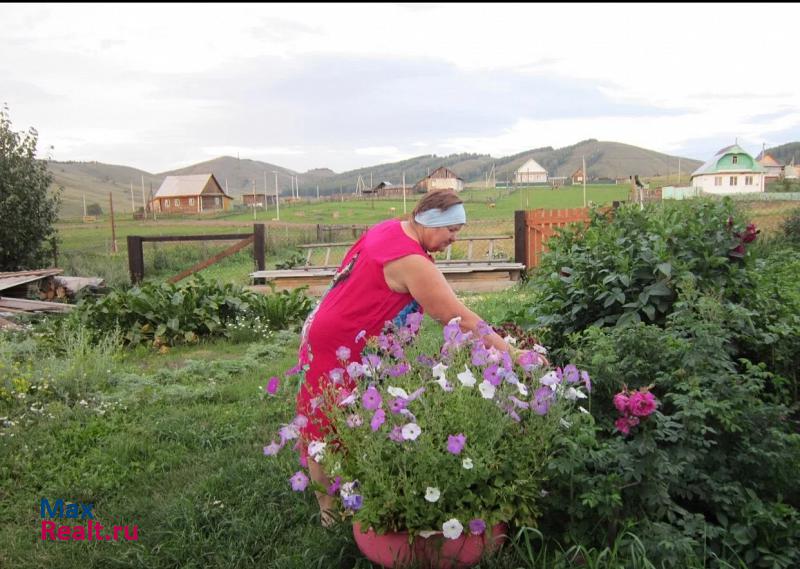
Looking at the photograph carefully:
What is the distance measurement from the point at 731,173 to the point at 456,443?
201 feet

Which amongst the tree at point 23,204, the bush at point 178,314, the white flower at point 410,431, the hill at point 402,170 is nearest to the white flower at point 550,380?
the white flower at point 410,431

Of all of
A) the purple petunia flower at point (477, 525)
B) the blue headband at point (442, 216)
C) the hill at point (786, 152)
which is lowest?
the purple petunia flower at point (477, 525)

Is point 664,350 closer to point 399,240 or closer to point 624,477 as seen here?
point 624,477

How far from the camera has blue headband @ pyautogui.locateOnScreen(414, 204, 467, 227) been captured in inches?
107

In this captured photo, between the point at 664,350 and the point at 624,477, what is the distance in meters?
0.80

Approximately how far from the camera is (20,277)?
10562mm

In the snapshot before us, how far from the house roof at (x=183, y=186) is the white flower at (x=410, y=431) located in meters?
57.0

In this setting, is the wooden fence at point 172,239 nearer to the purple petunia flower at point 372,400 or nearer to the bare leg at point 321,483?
the bare leg at point 321,483

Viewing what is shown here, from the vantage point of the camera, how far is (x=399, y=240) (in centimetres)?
273

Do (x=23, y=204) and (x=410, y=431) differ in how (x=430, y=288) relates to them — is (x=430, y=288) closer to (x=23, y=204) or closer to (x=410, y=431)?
(x=410, y=431)

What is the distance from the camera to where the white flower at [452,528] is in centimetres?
199

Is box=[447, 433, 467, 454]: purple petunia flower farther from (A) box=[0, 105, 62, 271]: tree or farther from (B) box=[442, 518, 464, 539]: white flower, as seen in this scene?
(A) box=[0, 105, 62, 271]: tree

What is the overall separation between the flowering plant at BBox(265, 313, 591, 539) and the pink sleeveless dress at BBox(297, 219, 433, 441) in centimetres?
45

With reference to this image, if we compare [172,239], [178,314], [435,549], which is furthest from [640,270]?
[172,239]
